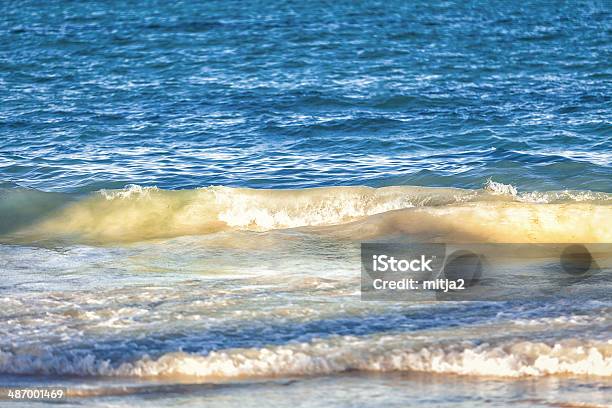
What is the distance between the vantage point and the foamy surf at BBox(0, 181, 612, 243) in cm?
949

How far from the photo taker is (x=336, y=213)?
10.7m

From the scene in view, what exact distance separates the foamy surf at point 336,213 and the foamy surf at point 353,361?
11.0ft

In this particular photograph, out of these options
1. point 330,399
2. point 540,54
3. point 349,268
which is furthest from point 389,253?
point 540,54

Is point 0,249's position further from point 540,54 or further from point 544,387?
point 540,54

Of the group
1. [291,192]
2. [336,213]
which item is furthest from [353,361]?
[291,192]

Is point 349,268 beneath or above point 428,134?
beneath

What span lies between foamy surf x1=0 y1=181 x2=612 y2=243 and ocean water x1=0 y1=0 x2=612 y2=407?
32 millimetres

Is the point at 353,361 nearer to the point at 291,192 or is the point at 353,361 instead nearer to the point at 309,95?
the point at 291,192

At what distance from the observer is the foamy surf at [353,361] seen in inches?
224

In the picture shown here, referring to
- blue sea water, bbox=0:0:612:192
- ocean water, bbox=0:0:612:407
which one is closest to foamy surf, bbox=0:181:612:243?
ocean water, bbox=0:0:612:407

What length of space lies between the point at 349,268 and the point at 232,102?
780cm

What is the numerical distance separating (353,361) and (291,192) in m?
5.41

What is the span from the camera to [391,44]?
19406 millimetres

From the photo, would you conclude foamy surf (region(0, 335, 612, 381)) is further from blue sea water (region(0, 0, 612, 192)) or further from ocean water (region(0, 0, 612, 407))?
blue sea water (region(0, 0, 612, 192))
